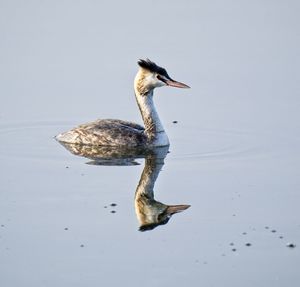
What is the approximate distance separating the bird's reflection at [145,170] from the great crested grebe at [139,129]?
0.39ft

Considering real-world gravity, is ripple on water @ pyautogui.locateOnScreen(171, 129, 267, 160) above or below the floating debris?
below

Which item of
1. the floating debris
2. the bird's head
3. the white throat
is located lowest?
the white throat

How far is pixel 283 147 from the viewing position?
1504 cm

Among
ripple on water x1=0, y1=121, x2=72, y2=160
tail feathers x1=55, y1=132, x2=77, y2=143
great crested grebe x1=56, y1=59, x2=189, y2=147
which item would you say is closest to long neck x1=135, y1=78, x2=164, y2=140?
great crested grebe x1=56, y1=59, x2=189, y2=147

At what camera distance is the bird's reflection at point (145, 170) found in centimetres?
1164

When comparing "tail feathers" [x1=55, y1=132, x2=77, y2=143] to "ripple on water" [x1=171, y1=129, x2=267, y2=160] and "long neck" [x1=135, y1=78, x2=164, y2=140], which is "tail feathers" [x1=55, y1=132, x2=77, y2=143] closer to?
"long neck" [x1=135, y1=78, x2=164, y2=140]

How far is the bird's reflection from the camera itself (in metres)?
11.6

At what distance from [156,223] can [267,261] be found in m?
1.85

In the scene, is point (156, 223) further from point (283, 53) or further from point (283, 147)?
point (283, 53)

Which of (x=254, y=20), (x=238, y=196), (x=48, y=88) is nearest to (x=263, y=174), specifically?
(x=238, y=196)

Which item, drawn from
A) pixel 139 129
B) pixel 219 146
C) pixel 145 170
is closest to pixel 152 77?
pixel 139 129

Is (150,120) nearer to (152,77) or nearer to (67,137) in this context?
(152,77)

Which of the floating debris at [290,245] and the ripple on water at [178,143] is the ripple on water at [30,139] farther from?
the floating debris at [290,245]

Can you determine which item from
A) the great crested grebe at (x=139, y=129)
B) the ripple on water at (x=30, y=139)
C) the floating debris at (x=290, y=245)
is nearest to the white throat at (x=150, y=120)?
the great crested grebe at (x=139, y=129)
